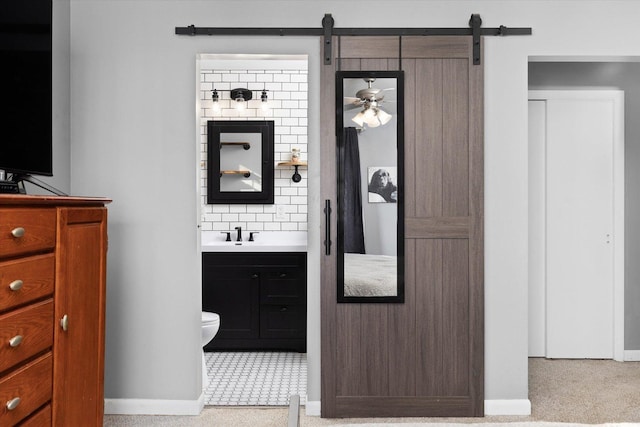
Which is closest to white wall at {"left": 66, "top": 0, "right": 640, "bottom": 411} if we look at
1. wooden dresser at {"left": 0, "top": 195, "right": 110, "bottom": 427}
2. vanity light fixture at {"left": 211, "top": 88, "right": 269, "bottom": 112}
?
wooden dresser at {"left": 0, "top": 195, "right": 110, "bottom": 427}

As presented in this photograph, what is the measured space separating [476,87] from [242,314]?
2.53m

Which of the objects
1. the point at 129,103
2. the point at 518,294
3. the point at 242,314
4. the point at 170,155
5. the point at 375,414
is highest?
the point at 129,103

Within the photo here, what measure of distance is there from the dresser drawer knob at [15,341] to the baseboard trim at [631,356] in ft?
13.3

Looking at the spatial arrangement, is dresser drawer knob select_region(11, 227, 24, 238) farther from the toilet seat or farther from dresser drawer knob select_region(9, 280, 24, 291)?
the toilet seat

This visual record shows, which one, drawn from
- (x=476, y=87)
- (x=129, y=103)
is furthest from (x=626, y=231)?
(x=129, y=103)

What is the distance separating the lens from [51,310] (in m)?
1.76

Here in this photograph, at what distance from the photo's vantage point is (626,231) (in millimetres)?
3812

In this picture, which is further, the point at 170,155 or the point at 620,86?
the point at 620,86

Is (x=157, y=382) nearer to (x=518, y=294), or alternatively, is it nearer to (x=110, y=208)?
(x=110, y=208)

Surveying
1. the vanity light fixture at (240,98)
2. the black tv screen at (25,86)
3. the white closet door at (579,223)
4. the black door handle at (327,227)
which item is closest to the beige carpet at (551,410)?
the white closet door at (579,223)

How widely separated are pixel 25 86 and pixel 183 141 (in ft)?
3.32

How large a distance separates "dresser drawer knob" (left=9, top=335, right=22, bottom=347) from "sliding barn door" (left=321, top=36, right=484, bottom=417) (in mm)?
1614

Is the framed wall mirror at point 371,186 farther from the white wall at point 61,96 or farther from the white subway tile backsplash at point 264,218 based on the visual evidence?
the white subway tile backsplash at point 264,218

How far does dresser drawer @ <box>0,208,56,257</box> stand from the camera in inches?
58.8
